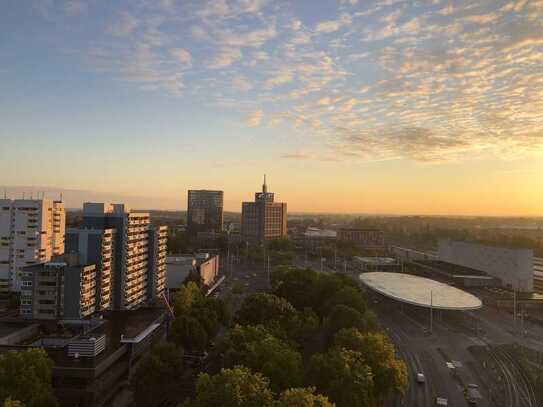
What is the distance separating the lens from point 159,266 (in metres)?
72.9

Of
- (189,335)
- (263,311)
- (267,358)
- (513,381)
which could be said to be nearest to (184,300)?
(189,335)

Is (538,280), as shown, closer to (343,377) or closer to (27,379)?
(343,377)

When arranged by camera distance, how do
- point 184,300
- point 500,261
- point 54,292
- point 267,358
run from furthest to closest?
point 500,261, point 184,300, point 54,292, point 267,358

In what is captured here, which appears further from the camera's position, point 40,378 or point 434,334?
point 434,334

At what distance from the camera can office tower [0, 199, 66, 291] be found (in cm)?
7544

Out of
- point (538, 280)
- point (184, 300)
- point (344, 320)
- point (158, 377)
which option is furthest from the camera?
point (538, 280)

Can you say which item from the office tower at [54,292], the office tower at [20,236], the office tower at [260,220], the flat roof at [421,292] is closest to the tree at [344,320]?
the flat roof at [421,292]

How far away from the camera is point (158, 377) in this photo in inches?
1400

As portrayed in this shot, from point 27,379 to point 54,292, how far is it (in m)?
24.7

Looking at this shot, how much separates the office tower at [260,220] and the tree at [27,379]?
146 meters

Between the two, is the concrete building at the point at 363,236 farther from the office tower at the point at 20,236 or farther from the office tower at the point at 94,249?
the office tower at the point at 94,249

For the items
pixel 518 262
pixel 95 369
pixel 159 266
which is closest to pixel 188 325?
pixel 95 369

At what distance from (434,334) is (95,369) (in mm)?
44967

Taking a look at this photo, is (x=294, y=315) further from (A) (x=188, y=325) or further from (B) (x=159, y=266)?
(B) (x=159, y=266)
